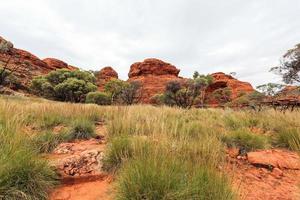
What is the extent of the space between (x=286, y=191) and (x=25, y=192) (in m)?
2.65

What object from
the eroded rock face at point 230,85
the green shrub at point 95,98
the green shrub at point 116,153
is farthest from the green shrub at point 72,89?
the green shrub at point 116,153

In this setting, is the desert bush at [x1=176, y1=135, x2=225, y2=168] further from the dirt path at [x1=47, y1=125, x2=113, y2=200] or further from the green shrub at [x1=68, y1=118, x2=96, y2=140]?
the green shrub at [x1=68, y1=118, x2=96, y2=140]

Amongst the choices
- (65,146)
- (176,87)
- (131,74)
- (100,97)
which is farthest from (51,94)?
A: (131,74)

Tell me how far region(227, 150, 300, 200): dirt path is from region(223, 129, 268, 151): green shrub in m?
0.29

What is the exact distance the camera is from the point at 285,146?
4.37 meters

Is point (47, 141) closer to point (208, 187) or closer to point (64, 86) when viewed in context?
point (208, 187)

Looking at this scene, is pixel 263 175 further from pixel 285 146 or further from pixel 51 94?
pixel 51 94

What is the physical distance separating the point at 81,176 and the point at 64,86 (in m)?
35.4

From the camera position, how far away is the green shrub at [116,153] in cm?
283

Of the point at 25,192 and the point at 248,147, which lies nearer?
the point at 25,192

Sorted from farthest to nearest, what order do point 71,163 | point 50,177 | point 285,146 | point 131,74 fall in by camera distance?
point 131,74, point 285,146, point 71,163, point 50,177

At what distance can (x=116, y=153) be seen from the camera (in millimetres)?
2906

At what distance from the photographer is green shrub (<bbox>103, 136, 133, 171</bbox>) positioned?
111 inches

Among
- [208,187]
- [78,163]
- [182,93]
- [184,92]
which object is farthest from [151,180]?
[182,93]
